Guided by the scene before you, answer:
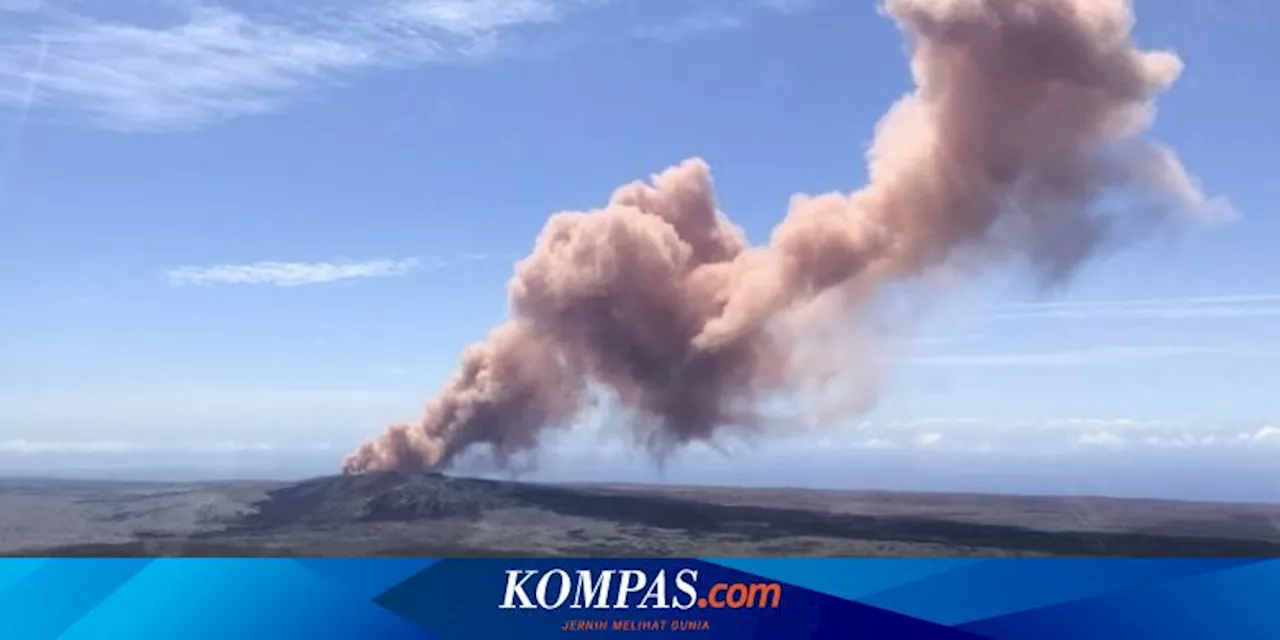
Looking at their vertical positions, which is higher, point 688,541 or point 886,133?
point 886,133

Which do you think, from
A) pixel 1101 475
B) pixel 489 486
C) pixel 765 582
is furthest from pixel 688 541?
pixel 1101 475

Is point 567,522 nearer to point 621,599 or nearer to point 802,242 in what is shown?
point 621,599

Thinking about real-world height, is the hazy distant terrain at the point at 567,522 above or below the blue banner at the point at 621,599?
above

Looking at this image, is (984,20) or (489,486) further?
(984,20)

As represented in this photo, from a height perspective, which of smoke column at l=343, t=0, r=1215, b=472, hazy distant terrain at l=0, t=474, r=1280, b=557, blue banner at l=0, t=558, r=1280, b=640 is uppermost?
smoke column at l=343, t=0, r=1215, b=472

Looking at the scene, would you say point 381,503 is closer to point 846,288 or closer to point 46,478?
point 46,478
